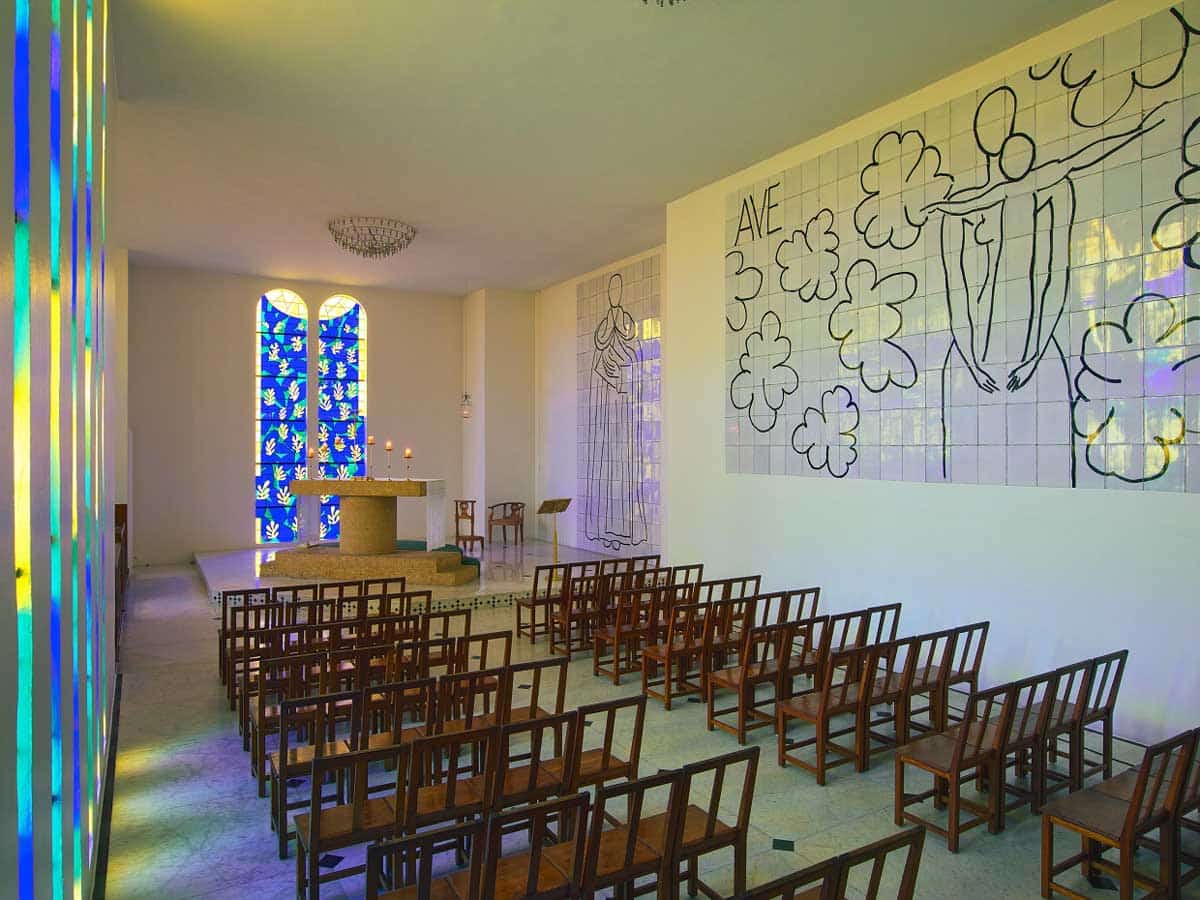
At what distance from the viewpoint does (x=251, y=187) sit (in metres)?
7.52

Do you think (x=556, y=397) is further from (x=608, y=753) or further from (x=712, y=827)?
(x=712, y=827)

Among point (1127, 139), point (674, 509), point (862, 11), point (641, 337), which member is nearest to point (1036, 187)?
point (1127, 139)

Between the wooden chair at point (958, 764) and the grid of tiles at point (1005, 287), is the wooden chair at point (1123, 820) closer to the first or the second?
the wooden chair at point (958, 764)

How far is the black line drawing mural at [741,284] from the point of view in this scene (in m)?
6.96

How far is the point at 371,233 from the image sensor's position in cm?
856

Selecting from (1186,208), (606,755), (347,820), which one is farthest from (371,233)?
(1186,208)

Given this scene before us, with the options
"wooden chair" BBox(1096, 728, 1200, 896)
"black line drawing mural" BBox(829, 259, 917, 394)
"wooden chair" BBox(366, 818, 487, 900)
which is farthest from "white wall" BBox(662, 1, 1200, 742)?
"wooden chair" BBox(366, 818, 487, 900)

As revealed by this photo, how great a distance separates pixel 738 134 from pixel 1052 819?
17.4 ft

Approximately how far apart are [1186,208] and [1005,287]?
40.3 inches

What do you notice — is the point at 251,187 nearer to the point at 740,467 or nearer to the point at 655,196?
the point at 655,196

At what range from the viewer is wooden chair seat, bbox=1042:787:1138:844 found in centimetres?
261

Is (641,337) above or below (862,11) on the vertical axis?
below

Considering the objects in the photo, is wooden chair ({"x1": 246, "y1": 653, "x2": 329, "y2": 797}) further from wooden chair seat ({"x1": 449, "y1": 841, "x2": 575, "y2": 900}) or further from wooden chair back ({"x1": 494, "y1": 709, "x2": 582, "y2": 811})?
wooden chair seat ({"x1": 449, "y1": 841, "x2": 575, "y2": 900})

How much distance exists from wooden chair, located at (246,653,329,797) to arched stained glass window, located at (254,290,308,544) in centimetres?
786
